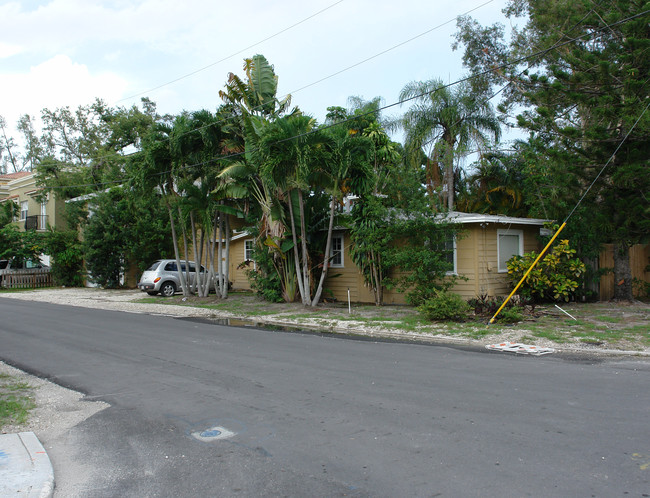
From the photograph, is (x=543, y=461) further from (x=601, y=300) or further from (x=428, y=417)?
(x=601, y=300)

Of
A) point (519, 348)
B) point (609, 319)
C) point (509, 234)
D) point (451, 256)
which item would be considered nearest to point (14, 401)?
point (519, 348)

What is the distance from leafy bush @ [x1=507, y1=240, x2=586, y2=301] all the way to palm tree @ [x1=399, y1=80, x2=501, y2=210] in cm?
875

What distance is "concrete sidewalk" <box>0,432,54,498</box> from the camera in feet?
14.3

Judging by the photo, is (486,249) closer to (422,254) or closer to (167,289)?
(422,254)

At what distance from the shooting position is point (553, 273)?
16438mm

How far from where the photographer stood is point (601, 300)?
1820 cm

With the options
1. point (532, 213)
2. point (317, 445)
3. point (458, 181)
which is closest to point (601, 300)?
point (532, 213)

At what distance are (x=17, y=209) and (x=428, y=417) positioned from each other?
45490 millimetres

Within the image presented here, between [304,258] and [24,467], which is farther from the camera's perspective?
[304,258]

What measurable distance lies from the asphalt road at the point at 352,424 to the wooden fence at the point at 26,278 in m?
27.3

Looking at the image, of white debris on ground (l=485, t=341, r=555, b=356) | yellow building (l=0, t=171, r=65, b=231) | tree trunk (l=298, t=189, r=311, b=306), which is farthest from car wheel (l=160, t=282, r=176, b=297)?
white debris on ground (l=485, t=341, r=555, b=356)

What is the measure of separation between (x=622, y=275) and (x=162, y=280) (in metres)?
19.1

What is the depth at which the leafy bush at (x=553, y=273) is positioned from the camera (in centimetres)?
1609

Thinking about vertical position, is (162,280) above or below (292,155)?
below
